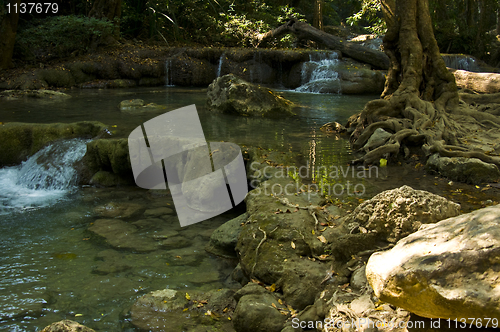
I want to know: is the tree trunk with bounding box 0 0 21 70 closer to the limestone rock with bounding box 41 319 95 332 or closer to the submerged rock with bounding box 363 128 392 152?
the submerged rock with bounding box 363 128 392 152

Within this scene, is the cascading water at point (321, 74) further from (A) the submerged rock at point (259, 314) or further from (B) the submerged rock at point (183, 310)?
(A) the submerged rock at point (259, 314)

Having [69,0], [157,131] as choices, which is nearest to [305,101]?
[157,131]

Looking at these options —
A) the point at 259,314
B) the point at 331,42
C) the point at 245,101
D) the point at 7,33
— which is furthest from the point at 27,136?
the point at 331,42

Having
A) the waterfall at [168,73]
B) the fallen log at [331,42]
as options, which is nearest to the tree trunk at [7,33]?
the waterfall at [168,73]

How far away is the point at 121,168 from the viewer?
680 cm

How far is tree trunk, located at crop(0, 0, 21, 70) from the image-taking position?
13.3 meters

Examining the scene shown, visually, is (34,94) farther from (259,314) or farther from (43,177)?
(259,314)

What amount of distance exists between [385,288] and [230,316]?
163 centimetres

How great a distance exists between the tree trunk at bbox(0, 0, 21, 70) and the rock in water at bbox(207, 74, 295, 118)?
8.32m

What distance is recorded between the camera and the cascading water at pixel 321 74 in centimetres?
1463

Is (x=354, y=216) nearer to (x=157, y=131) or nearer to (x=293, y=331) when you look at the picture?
(x=293, y=331)

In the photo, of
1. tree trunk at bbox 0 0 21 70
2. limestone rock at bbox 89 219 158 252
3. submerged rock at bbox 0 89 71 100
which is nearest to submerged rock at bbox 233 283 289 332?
limestone rock at bbox 89 219 158 252

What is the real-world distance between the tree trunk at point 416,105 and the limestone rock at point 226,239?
2.64 meters

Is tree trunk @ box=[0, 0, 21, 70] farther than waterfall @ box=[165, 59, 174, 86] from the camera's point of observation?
No
